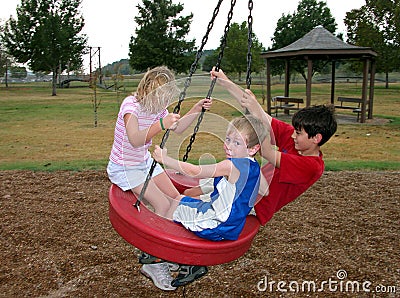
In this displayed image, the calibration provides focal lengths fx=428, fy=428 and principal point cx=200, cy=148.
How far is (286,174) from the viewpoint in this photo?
7.20ft

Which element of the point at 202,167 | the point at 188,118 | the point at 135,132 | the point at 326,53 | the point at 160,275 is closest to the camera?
the point at 202,167

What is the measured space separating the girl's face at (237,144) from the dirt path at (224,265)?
1.39 m

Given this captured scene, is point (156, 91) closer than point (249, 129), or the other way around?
point (249, 129)

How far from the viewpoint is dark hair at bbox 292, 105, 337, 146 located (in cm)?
227

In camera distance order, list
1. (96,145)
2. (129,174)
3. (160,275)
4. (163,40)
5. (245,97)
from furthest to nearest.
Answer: (163,40) < (96,145) < (160,275) < (129,174) < (245,97)

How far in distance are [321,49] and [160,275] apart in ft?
38.8

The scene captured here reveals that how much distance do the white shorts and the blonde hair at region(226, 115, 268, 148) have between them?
0.76 meters

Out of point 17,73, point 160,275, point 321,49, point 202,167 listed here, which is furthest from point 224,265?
point 17,73

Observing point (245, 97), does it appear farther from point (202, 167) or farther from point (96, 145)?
point (96, 145)

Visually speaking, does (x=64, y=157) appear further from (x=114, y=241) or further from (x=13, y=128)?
(x=13, y=128)

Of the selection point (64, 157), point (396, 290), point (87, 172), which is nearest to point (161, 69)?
point (396, 290)

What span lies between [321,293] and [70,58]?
33.9 metres

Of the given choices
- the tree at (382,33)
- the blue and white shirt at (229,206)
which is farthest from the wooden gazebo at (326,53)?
the tree at (382,33)

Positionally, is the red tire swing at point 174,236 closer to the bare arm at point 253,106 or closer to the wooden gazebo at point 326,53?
the bare arm at point 253,106
